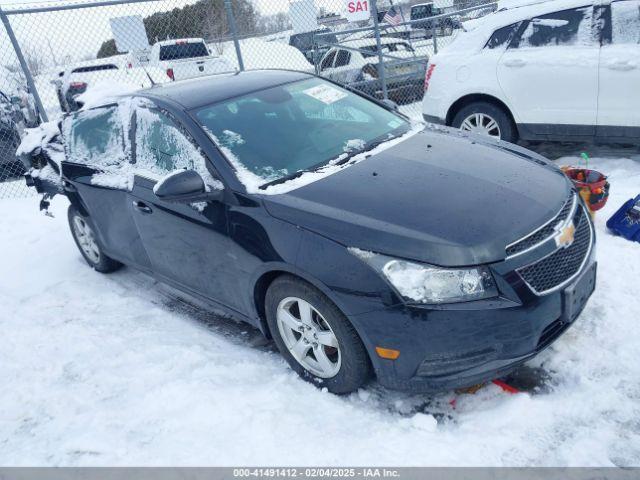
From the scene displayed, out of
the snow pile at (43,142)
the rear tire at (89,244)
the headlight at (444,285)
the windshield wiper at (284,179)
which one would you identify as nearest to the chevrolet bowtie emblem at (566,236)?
the headlight at (444,285)

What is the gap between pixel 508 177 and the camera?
113 inches

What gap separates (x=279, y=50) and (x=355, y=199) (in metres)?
10.1

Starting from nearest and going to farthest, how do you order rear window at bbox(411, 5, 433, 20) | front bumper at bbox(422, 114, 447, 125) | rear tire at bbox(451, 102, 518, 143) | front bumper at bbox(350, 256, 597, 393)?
front bumper at bbox(350, 256, 597, 393), rear tire at bbox(451, 102, 518, 143), front bumper at bbox(422, 114, 447, 125), rear window at bbox(411, 5, 433, 20)

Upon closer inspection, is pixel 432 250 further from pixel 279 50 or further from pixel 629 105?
pixel 279 50

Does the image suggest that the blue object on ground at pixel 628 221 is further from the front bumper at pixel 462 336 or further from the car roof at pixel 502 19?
the car roof at pixel 502 19

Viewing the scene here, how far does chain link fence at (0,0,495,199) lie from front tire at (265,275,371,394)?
8.91 feet

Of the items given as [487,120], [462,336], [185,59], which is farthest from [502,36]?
[185,59]

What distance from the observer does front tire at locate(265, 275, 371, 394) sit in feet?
8.50

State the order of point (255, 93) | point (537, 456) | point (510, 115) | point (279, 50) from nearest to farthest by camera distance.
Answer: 1. point (537, 456)
2. point (255, 93)
3. point (510, 115)
4. point (279, 50)

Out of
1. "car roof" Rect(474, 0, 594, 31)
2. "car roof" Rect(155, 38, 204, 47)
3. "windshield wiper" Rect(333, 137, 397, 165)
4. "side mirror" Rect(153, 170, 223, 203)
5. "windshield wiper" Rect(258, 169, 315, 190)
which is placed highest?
"car roof" Rect(155, 38, 204, 47)

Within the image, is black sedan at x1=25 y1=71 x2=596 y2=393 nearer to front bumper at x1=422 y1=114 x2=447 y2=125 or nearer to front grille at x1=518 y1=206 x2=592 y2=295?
front grille at x1=518 y1=206 x2=592 y2=295

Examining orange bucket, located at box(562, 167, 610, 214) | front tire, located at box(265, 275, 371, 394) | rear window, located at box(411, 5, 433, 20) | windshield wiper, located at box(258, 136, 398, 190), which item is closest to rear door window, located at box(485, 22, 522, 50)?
orange bucket, located at box(562, 167, 610, 214)

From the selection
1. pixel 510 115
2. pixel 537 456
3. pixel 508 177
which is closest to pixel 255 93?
pixel 508 177

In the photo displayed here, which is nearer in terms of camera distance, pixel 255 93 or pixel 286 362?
pixel 286 362
